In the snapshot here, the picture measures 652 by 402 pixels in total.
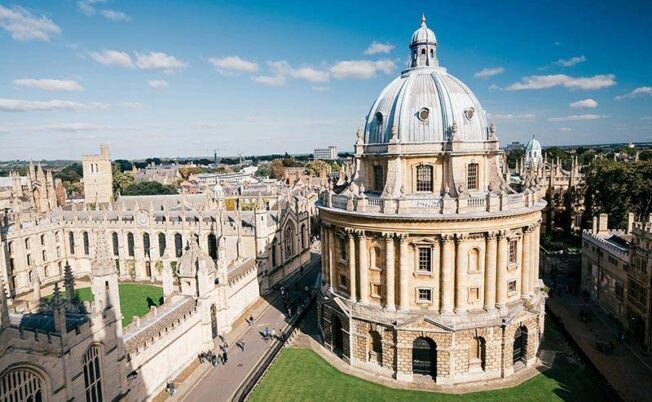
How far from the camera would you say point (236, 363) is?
32.6 metres

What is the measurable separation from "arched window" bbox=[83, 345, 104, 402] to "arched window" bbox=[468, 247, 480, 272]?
75.9 feet

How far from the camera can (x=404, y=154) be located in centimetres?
3138

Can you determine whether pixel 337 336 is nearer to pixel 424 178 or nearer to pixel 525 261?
pixel 424 178

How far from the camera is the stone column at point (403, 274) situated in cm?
2945

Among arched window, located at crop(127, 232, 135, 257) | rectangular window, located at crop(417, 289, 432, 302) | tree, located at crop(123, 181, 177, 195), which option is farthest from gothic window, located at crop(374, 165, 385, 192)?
tree, located at crop(123, 181, 177, 195)

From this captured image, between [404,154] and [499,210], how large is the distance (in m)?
7.50

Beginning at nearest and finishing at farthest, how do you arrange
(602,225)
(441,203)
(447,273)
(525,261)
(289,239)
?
(441,203) < (447,273) < (525,261) < (602,225) < (289,239)

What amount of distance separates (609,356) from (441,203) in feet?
59.3

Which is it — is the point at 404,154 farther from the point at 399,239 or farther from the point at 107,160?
the point at 107,160

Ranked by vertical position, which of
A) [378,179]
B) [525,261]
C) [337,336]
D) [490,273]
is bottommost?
[337,336]

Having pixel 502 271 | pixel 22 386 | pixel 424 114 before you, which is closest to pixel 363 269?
pixel 502 271

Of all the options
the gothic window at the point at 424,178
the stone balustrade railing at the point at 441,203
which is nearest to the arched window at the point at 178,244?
the stone balustrade railing at the point at 441,203

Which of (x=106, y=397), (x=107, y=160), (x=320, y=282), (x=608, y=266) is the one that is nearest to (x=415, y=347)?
(x=320, y=282)

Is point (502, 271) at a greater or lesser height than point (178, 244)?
greater
